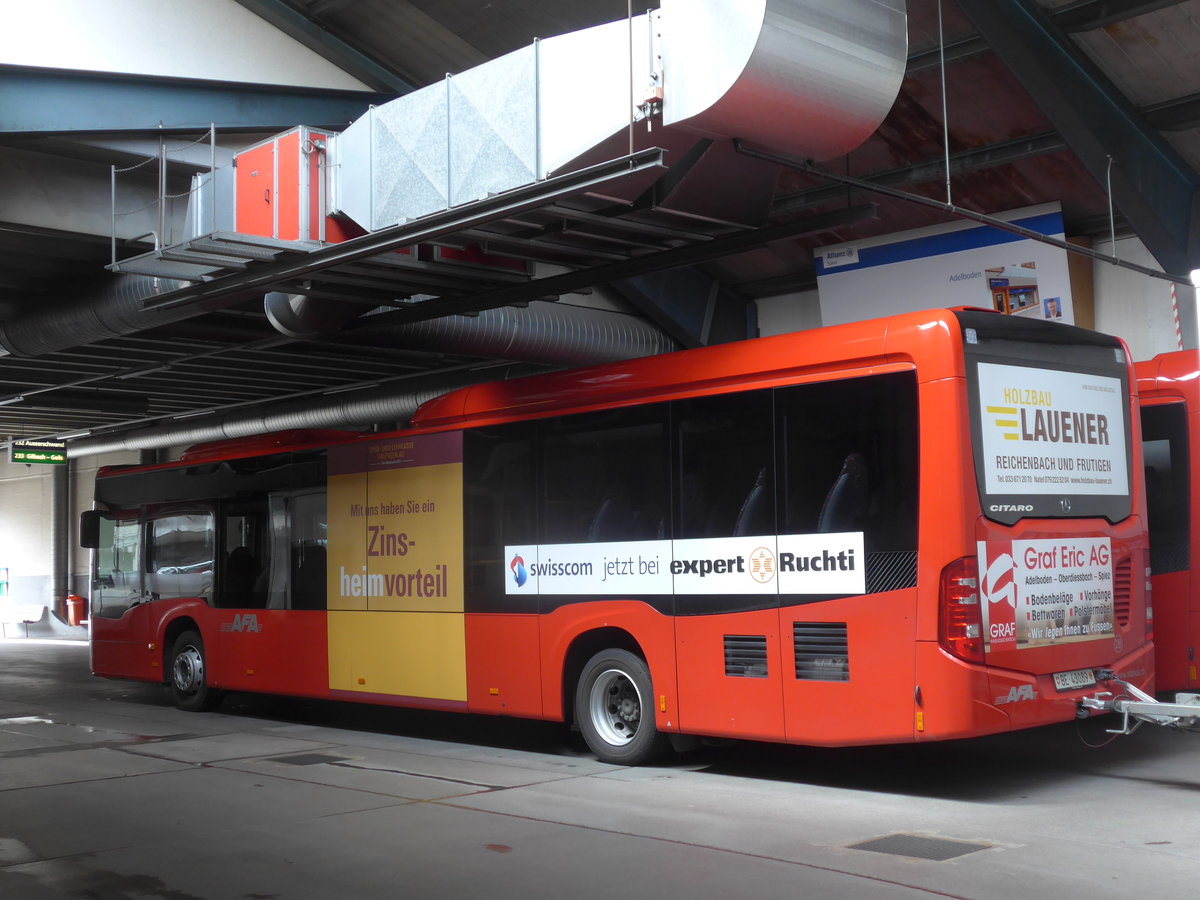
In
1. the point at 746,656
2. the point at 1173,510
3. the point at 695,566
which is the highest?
the point at 1173,510

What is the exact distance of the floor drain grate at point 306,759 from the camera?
10.3 meters

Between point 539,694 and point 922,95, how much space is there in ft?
27.2

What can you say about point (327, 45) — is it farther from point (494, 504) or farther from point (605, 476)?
point (605, 476)

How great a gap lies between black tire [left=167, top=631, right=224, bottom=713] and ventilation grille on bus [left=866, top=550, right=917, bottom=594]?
9418 mm

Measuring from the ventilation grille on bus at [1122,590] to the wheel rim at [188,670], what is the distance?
414 inches

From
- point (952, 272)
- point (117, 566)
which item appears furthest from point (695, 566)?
point (117, 566)

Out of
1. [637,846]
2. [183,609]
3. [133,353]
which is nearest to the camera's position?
[637,846]

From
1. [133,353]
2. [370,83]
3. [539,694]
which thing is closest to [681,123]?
[539,694]

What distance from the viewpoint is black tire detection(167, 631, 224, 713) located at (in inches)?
580

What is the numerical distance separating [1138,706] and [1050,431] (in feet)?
6.23

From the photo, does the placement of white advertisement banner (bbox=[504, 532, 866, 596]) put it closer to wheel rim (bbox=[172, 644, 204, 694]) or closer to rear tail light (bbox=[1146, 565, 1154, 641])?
rear tail light (bbox=[1146, 565, 1154, 641])

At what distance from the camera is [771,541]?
859 cm

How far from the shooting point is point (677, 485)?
9336 mm

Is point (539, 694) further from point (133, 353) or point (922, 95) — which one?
point (133, 353)
